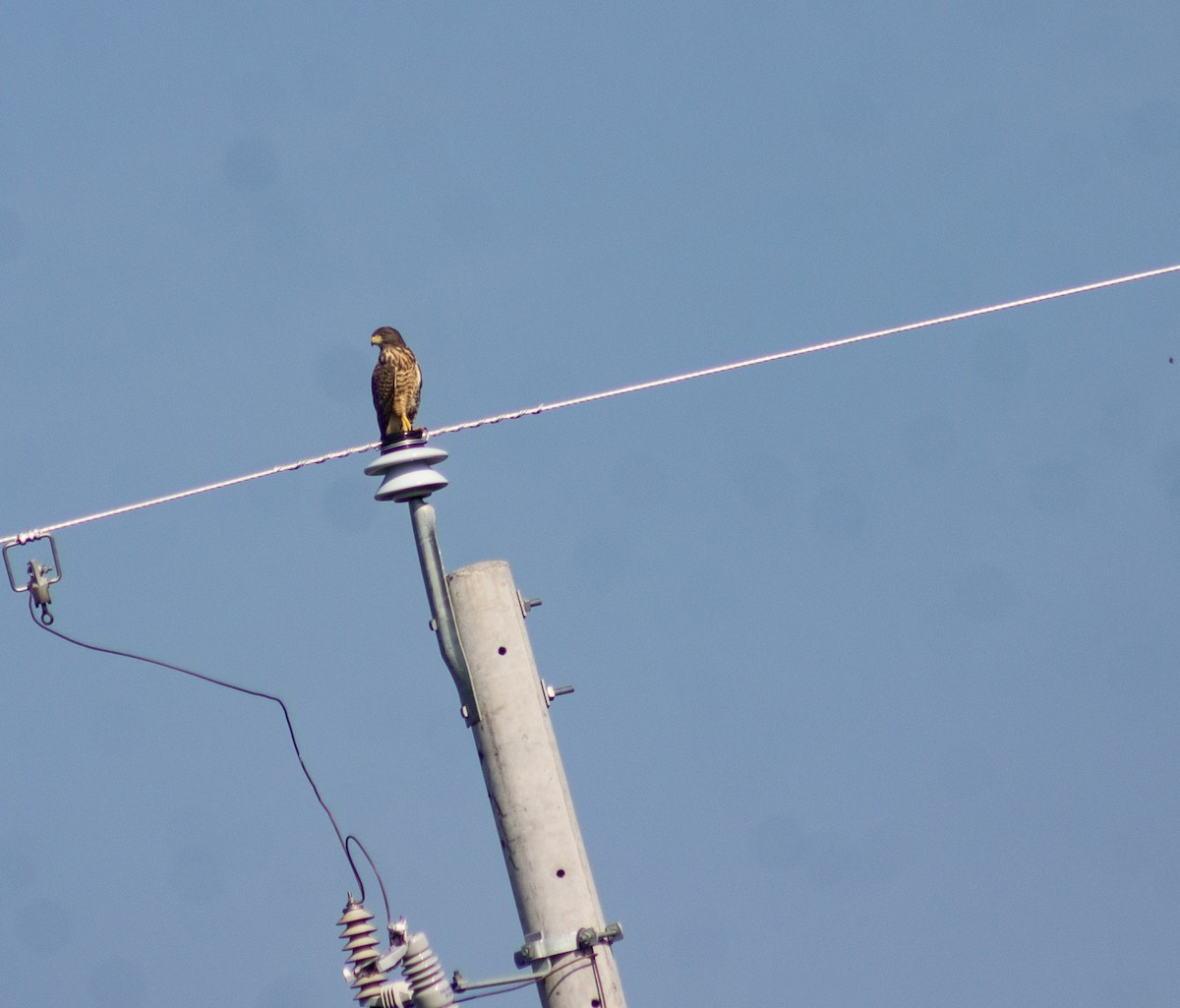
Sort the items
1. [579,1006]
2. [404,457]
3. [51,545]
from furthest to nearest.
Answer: [51,545]
[404,457]
[579,1006]

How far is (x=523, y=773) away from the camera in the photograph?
19.2ft

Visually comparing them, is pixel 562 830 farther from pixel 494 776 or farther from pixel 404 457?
pixel 404 457

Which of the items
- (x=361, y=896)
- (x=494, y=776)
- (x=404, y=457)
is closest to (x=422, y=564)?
(x=404, y=457)

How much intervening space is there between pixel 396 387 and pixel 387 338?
2.53 ft

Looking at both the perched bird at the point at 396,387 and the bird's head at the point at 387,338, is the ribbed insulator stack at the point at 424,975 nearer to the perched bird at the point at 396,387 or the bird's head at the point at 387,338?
the perched bird at the point at 396,387

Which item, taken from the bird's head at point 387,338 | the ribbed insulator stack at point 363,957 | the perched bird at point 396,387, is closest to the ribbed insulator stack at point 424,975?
the ribbed insulator stack at point 363,957

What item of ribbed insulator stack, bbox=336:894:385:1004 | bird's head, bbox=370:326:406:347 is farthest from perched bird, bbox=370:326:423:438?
ribbed insulator stack, bbox=336:894:385:1004

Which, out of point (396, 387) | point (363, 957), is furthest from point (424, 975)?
point (396, 387)

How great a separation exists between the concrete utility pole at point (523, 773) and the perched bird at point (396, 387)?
16.3 inches

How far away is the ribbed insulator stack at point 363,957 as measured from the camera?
6.12 metres

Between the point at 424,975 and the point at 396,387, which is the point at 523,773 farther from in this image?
the point at 396,387

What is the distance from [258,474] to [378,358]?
80cm

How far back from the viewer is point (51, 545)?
7.09 m

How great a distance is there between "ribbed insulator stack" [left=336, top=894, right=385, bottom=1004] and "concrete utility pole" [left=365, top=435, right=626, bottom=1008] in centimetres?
61
